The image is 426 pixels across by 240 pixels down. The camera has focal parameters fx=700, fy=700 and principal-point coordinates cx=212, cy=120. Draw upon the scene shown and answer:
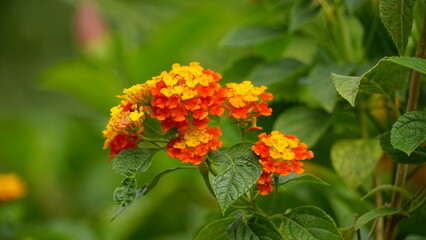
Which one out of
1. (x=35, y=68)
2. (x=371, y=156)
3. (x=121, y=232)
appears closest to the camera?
(x=371, y=156)

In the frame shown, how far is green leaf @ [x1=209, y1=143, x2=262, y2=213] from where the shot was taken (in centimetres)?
65

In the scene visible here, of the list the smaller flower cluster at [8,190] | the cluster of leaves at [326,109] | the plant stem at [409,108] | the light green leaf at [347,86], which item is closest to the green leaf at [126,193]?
the cluster of leaves at [326,109]

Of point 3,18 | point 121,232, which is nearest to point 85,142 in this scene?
point 121,232

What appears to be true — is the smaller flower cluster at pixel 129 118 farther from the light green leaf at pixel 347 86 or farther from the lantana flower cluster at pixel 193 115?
the light green leaf at pixel 347 86

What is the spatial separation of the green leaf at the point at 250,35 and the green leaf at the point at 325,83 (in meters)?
0.09

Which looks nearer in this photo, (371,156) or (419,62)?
(419,62)

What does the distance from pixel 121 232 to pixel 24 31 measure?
9.67ft

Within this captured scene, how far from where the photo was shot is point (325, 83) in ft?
3.15

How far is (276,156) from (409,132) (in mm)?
145

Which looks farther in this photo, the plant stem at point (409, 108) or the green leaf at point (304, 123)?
the green leaf at point (304, 123)

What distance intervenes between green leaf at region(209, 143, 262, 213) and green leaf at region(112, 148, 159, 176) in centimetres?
6

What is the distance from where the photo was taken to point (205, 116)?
68 centimetres

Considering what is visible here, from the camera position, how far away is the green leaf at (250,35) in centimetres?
104

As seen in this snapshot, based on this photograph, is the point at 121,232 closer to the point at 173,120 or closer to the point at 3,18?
the point at 173,120
